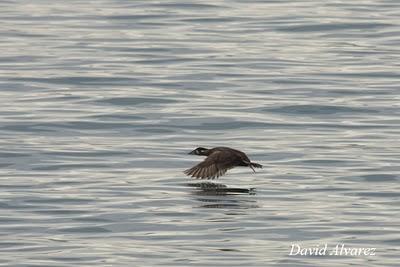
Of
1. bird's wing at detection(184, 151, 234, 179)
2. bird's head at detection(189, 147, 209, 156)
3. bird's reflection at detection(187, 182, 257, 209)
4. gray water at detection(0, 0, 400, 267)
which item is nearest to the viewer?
gray water at detection(0, 0, 400, 267)

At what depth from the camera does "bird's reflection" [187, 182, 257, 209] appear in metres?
16.2

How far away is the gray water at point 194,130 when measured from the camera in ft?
48.0

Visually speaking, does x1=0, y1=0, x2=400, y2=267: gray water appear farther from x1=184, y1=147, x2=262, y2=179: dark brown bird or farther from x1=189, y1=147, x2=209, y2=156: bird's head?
x1=189, y1=147, x2=209, y2=156: bird's head

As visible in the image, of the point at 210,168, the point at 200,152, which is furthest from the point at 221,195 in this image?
the point at 200,152

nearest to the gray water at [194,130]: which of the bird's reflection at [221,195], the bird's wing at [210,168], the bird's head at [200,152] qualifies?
the bird's reflection at [221,195]

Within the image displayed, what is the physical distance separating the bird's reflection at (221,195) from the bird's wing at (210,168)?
12 cm

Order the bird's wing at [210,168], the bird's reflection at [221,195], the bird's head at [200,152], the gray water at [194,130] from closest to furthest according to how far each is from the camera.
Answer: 1. the gray water at [194,130]
2. the bird's reflection at [221,195]
3. the bird's wing at [210,168]
4. the bird's head at [200,152]

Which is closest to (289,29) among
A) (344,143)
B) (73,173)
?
(344,143)

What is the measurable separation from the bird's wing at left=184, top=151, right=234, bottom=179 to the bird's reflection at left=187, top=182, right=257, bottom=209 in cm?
12

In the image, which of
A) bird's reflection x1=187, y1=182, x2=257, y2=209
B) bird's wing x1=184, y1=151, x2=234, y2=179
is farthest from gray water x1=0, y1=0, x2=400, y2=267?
bird's wing x1=184, y1=151, x2=234, y2=179

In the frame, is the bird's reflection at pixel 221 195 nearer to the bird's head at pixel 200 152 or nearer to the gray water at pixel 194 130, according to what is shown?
the gray water at pixel 194 130

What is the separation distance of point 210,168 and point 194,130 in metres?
3.77

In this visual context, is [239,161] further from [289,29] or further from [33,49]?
[289,29]

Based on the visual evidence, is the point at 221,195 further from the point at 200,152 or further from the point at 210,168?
the point at 200,152
